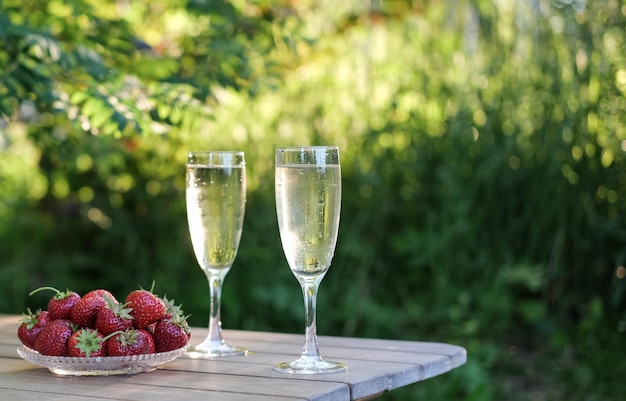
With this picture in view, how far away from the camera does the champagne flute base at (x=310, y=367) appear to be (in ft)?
5.35

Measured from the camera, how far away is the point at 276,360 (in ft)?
5.92

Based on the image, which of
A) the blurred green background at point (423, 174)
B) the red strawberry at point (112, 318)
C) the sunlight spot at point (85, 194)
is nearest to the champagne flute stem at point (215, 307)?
the red strawberry at point (112, 318)

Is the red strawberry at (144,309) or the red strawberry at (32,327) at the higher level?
the red strawberry at (144,309)

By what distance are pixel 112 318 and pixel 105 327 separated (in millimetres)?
19

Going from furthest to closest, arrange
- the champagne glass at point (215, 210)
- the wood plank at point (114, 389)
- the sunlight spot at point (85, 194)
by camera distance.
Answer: the sunlight spot at point (85, 194) → the champagne glass at point (215, 210) → the wood plank at point (114, 389)

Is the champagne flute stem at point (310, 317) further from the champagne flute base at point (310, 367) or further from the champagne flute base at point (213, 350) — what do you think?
the champagne flute base at point (213, 350)

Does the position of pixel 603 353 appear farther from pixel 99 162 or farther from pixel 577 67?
pixel 99 162

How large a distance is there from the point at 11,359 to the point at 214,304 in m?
0.39

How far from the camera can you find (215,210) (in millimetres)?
1837

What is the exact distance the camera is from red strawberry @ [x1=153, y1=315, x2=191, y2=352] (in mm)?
1639

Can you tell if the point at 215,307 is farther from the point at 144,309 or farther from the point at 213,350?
the point at 144,309

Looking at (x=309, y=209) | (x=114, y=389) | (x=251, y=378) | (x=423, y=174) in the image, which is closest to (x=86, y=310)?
(x=114, y=389)

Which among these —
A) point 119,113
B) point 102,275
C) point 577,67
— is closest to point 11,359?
point 119,113

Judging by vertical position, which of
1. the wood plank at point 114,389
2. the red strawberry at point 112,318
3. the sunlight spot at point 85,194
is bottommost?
the wood plank at point 114,389
